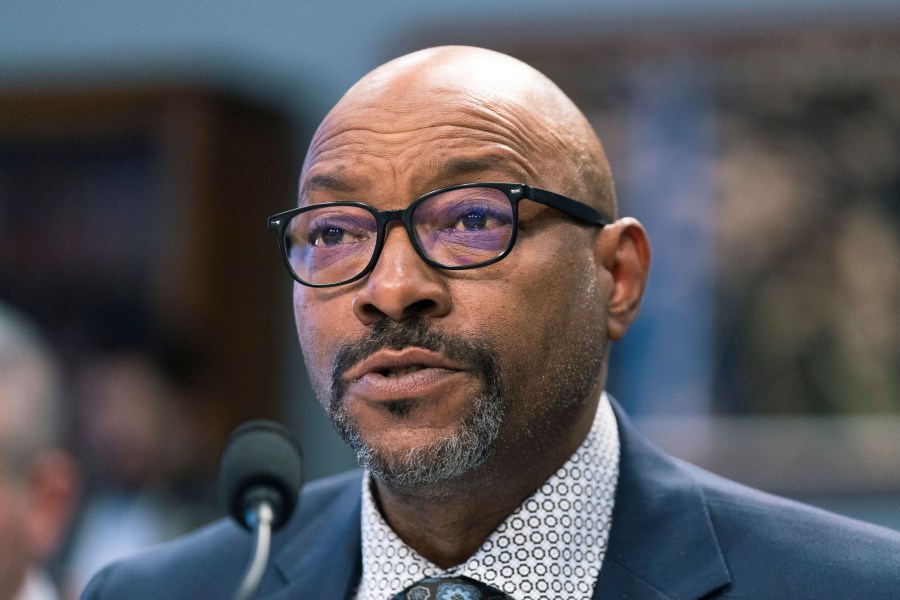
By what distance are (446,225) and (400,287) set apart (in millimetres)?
120

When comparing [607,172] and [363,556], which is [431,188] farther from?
[363,556]

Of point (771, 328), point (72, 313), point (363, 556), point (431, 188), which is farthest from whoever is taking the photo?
point (72, 313)

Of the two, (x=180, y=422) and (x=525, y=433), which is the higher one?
(x=525, y=433)

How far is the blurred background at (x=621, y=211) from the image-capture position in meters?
4.33

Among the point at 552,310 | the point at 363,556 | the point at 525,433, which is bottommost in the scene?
the point at 363,556

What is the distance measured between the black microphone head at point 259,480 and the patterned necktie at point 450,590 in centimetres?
22

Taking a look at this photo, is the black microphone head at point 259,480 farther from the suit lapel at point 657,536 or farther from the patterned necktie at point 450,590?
the suit lapel at point 657,536

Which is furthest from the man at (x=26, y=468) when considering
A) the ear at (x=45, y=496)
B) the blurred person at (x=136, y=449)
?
the blurred person at (x=136, y=449)

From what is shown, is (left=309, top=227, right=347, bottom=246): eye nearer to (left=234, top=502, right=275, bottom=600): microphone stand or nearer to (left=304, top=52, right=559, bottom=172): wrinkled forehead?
(left=304, top=52, right=559, bottom=172): wrinkled forehead

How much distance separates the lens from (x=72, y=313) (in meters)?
4.77

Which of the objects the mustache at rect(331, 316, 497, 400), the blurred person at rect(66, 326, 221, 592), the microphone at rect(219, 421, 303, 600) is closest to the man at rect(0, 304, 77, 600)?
the microphone at rect(219, 421, 303, 600)

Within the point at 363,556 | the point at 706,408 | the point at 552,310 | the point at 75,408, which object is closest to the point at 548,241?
the point at 552,310

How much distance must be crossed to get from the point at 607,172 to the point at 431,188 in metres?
0.36

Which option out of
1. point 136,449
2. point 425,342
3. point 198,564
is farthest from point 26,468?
point 136,449
